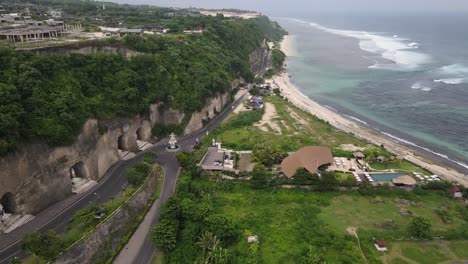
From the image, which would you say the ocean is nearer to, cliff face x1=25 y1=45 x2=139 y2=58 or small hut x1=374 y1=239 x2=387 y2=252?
small hut x1=374 y1=239 x2=387 y2=252

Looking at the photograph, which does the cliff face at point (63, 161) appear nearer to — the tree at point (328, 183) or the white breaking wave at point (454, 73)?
the tree at point (328, 183)

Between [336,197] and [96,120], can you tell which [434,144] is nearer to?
[336,197]

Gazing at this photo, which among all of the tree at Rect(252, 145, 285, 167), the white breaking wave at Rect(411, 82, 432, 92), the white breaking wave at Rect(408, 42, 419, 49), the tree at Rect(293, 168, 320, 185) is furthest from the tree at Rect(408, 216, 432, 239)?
the white breaking wave at Rect(408, 42, 419, 49)

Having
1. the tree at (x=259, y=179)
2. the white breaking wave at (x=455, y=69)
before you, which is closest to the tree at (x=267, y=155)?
the tree at (x=259, y=179)

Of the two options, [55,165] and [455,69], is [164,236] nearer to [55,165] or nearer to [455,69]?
[55,165]

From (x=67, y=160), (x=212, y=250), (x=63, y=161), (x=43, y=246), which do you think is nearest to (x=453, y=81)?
(x=212, y=250)

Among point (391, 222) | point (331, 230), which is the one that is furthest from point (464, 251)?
point (331, 230)
